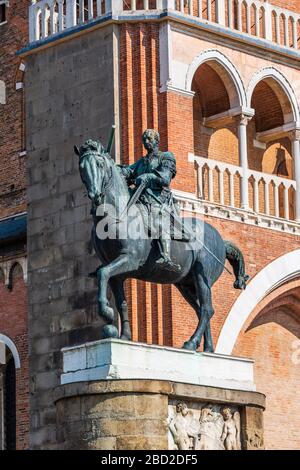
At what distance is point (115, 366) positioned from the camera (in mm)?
29234

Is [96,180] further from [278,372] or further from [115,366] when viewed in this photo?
[278,372]

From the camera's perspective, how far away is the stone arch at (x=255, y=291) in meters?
36.2

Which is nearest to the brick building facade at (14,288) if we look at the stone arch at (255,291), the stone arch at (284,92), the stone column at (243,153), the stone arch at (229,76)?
the stone column at (243,153)

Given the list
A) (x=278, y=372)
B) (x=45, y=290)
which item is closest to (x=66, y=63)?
(x=45, y=290)

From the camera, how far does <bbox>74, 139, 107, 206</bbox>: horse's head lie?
2970 cm

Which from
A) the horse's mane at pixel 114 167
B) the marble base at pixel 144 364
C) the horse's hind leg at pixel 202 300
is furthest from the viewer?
the horse's hind leg at pixel 202 300

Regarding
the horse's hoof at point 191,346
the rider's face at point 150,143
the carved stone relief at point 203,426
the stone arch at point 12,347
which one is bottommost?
the carved stone relief at point 203,426

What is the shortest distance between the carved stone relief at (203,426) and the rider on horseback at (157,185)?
2051 millimetres

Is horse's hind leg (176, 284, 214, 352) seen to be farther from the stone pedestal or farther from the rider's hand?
the rider's hand

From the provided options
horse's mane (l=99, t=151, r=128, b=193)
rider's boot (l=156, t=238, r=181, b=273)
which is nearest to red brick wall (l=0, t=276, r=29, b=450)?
horse's mane (l=99, t=151, r=128, b=193)

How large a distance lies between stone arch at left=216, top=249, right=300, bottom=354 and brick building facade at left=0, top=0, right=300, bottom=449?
0.02 meters

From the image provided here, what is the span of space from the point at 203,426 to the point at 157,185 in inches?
138

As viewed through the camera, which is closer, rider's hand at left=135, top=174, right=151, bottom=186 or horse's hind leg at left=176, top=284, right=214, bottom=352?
rider's hand at left=135, top=174, right=151, bottom=186

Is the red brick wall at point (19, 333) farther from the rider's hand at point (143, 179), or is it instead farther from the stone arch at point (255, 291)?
the rider's hand at point (143, 179)
